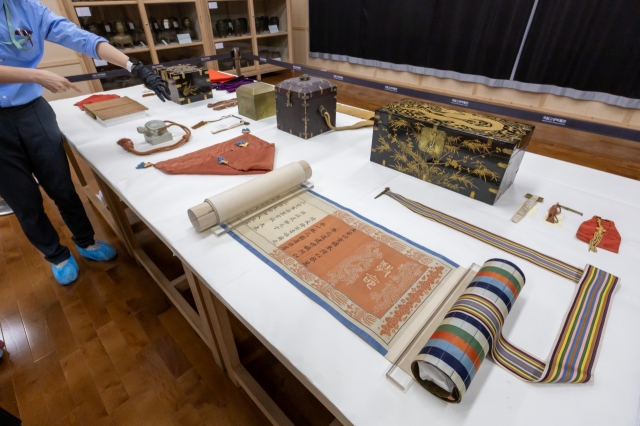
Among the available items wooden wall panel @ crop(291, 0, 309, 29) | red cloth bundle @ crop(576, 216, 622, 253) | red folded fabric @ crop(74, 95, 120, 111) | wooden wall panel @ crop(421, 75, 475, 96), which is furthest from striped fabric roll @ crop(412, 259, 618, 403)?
wooden wall panel @ crop(291, 0, 309, 29)

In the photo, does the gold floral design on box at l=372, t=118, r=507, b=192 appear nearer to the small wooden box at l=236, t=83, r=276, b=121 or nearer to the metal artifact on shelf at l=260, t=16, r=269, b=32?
the small wooden box at l=236, t=83, r=276, b=121

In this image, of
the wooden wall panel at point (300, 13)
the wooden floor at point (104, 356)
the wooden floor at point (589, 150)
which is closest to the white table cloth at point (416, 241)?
the wooden floor at point (104, 356)

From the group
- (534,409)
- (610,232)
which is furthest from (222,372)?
(610,232)

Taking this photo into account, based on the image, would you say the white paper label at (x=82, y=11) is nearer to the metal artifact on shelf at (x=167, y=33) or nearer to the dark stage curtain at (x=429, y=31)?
the metal artifact on shelf at (x=167, y=33)

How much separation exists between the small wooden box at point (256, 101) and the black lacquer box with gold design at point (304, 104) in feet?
0.52

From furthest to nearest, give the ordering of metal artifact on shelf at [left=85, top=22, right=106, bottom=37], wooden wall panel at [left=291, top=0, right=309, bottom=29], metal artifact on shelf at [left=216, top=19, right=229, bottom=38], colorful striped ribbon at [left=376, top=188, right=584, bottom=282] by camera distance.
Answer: wooden wall panel at [left=291, top=0, right=309, bottom=29], metal artifact on shelf at [left=216, top=19, right=229, bottom=38], metal artifact on shelf at [left=85, top=22, right=106, bottom=37], colorful striped ribbon at [left=376, top=188, right=584, bottom=282]

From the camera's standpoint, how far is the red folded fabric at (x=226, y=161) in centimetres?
116

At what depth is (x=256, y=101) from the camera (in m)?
1.57

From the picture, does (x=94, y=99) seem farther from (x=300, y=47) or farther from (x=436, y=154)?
(x=300, y=47)

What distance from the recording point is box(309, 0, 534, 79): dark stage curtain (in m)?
3.12

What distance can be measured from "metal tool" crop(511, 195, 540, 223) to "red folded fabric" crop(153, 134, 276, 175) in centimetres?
79

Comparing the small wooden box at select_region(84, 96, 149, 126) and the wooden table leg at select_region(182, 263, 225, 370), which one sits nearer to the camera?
the wooden table leg at select_region(182, 263, 225, 370)

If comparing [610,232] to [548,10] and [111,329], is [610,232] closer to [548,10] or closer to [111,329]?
[111,329]

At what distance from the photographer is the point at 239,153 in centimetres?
127
